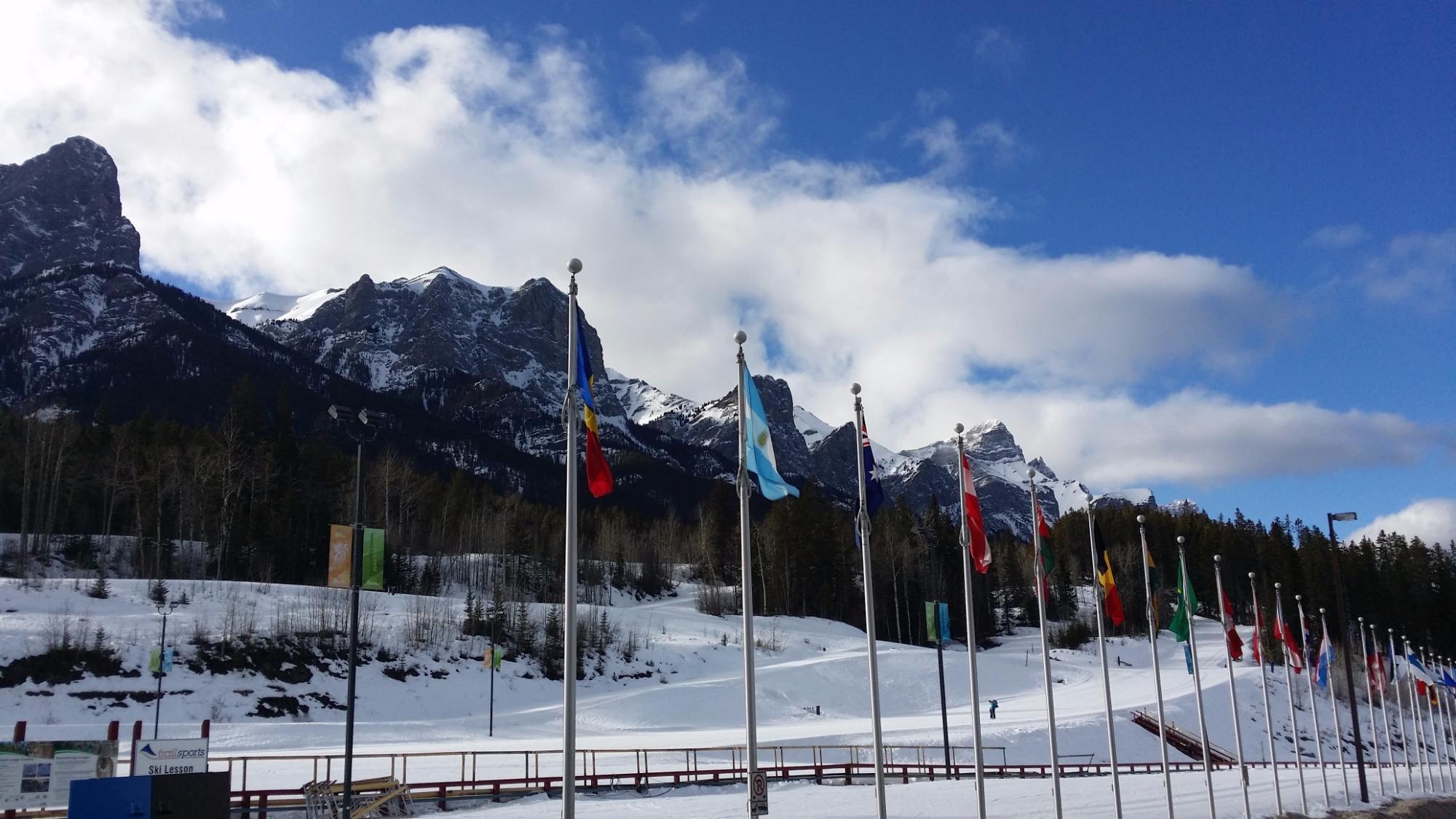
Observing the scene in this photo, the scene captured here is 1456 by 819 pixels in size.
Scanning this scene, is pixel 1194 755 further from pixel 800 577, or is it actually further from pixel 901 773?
pixel 800 577

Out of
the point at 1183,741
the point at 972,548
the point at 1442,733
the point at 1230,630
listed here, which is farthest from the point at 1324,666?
the point at 972,548

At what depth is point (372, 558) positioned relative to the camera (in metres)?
20.9

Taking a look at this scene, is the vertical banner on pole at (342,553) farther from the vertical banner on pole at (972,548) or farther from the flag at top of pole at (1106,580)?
the flag at top of pole at (1106,580)

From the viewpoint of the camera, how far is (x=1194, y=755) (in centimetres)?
5506

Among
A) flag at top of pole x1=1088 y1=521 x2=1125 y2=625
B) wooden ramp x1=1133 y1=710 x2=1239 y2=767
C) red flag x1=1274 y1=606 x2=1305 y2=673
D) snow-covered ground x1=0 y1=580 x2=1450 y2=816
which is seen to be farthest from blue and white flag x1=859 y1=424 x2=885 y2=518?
wooden ramp x1=1133 y1=710 x2=1239 y2=767

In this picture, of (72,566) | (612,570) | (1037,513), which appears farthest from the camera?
(612,570)

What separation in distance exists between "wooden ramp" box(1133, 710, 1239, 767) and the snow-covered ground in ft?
2.71

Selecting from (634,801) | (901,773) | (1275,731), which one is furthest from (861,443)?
(1275,731)

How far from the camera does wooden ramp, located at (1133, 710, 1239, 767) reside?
55812 millimetres

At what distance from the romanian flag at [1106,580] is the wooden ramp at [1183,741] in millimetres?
34738

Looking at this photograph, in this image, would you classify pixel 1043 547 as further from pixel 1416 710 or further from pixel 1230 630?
pixel 1416 710

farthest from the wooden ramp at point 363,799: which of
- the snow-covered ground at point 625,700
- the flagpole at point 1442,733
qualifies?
the flagpole at point 1442,733

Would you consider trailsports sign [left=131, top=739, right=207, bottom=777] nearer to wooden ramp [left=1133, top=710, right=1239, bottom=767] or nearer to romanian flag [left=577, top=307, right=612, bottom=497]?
romanian flag [left=577, top=307, right=612, bottom=497]

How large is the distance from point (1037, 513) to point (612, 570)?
90801 millimetres
